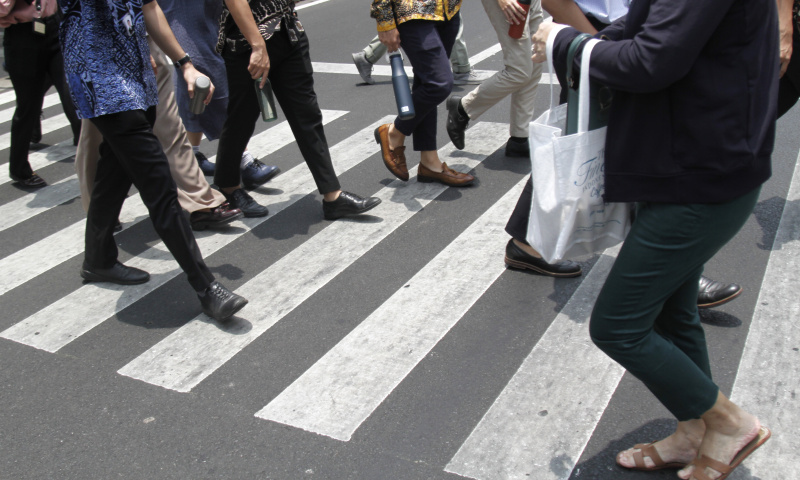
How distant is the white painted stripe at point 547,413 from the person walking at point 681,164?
1.55 feet

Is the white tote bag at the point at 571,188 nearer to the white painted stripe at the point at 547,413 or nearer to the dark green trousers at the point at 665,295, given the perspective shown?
the dark green trousers at the point at 665,295

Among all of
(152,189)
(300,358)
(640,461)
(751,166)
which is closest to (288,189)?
(152,189)

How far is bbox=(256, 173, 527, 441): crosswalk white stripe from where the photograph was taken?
3.04 metres

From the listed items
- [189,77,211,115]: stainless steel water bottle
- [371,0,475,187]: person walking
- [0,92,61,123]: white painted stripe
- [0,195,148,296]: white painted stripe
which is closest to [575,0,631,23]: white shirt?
[371,0,475,187]: person walking

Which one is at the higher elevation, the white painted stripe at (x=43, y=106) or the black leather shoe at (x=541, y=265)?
the white painted stripe at (x=43, y=106)

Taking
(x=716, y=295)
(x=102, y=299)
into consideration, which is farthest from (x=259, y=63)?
(x=716, y=295)

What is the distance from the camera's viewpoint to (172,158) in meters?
4.64

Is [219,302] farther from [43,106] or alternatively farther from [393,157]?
[43,106]

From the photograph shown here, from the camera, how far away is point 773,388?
2.96 meters

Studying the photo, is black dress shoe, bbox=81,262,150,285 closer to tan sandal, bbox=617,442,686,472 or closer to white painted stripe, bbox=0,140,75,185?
white painted stripe, bbox=0,140,75,185

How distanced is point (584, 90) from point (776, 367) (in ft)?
5.26

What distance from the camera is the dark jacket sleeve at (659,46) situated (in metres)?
1.90

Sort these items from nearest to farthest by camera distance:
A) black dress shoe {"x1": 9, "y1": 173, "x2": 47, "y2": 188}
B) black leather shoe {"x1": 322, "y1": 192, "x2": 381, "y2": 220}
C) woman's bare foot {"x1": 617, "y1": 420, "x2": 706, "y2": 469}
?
woman's bare foot {"x1": 617, "y1": 420, "x2": 706, "y2": 469} < black leather shoe {"x1": 322, "y1": 192, "x2": 381, "y2": 220} < black dress shoe {"x1": 9, "y1": 173, "x2": 47, "y2": 188}

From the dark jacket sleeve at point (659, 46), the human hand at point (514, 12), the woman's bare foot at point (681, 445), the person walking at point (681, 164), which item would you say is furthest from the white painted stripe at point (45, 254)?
the dark jacket sleeve at point (659, 46)
